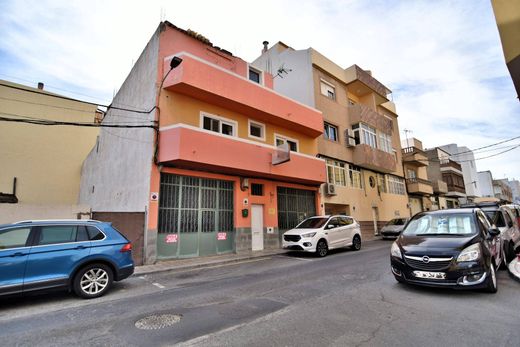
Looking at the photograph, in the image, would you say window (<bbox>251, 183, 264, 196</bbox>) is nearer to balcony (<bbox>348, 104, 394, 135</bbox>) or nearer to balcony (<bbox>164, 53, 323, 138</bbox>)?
balcony (<bbox>164, 53, 323, 138</bbox>)

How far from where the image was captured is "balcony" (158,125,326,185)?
36.0ft

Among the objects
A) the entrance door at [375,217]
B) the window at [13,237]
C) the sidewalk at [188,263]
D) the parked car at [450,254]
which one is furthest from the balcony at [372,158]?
the window at [13,237]

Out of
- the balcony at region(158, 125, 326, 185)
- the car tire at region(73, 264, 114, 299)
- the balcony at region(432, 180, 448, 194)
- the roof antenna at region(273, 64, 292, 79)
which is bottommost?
the car tire at region(73, 264, 114, 299)

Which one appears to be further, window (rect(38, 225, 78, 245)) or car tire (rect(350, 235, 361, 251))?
car tire (rect(350, 235, 361, 251))

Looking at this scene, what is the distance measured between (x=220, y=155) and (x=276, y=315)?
824 cm

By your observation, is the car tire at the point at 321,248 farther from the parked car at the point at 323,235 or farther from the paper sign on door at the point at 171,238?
the paper sign on door at the point at 171,238

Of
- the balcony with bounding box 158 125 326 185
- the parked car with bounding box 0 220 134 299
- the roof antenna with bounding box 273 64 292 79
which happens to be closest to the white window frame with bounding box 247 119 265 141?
the balcony with bounding box 158 125 326 185

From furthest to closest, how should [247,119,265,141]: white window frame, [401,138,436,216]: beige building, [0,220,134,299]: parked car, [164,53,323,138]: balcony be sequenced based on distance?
[401,138,436,216]: beige building → [247,119,265,141]: white window frame → [164,53,323,138]: balcony → [0,220,134,299]: parked car

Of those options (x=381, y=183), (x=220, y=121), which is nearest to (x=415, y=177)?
(x=381, y=183)

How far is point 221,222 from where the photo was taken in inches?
523

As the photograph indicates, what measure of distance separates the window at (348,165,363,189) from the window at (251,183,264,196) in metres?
9.47

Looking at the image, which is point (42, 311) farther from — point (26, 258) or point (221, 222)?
point (221, 222)

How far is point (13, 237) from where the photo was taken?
567 cm

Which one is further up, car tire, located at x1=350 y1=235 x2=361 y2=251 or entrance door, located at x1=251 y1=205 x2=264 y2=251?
entrance door, located at x1=251 y1=205 x2=264 y2=251
